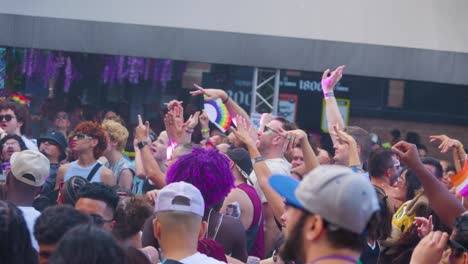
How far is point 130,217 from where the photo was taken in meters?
5.03

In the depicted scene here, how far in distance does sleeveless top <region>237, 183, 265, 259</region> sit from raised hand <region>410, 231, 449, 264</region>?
90.4 inches

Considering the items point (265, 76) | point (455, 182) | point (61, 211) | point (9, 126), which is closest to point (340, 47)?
point (265, 76)

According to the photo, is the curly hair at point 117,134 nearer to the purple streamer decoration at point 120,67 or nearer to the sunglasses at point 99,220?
the sunglasses at point 99,220

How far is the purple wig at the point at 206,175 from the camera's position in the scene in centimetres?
532

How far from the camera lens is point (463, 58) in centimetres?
1596

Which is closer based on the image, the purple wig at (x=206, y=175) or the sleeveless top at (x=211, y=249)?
the sleeveless top at (x=211, y=249)

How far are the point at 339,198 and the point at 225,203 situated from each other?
10.8ft

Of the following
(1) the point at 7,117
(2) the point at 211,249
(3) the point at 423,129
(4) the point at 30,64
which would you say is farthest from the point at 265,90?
(2) the point at 211,249

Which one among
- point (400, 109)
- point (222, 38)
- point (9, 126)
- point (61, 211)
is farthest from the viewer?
point (400, 109)

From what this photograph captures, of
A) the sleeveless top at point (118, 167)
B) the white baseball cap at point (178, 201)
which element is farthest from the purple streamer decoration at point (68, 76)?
the white baseball cap at point (178, 201)

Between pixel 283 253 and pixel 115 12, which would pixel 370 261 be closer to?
pixel 283 253

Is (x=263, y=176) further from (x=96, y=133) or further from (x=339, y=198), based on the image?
(x=339, y=198)

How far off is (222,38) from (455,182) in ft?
30.3

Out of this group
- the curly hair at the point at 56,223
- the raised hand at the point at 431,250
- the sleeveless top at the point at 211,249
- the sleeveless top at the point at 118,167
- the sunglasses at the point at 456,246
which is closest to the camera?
the curly hair at the point at 56,223
